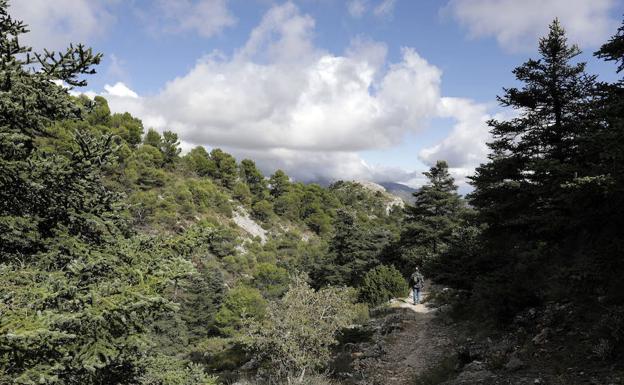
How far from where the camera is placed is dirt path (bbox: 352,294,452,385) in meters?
13.0

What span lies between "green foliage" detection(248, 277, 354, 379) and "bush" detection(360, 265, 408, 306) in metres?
13.2

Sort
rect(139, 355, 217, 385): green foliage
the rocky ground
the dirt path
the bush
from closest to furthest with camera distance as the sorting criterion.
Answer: rect(139, 355, 217, 385): green foliage < the rocky ground < the dirt path < the bush

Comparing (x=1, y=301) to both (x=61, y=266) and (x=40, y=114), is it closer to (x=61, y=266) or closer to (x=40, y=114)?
(x=61, y=266)

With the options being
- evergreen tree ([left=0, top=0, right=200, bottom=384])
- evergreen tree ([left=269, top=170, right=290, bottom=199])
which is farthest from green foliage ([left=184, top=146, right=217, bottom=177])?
evergreen tree ([left=0, top=0, right=200, bottom=384])

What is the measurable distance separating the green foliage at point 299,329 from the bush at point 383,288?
1321 cm

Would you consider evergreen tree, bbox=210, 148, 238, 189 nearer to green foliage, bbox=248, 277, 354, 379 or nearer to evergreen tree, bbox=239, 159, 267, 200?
evergreen tree, bbox=239, 159, 267, 200

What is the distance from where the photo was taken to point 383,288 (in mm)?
26016

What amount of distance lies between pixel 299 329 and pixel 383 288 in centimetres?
1495

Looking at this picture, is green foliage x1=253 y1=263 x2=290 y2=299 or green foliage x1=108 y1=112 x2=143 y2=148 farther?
green foliage x1=108 y1=112 x2=143 y2=148

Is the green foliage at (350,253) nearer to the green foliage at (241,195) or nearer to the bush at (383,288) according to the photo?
the bush at (383,288)

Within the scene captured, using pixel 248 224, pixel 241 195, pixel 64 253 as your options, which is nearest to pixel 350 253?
pixel 248 224

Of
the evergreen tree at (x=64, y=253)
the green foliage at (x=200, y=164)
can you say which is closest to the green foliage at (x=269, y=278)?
the green foliage at (x=200, y=164)

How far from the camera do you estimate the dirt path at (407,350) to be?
13.0 meters

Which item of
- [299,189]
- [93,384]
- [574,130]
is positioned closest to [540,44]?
[574,130]
